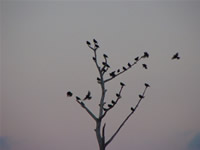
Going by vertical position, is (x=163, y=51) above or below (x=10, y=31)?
below

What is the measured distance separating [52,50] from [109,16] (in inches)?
19.5

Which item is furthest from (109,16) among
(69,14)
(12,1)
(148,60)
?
(12,1)

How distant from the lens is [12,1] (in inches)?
76.4

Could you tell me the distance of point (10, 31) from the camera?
1.94m

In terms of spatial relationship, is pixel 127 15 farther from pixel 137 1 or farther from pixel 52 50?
pixel 52 50

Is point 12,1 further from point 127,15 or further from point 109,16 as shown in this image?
point 127,15

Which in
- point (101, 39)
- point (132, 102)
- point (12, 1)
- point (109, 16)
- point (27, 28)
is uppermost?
point (12, 1)

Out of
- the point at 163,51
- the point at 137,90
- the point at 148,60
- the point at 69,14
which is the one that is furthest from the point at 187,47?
the point at 69,14

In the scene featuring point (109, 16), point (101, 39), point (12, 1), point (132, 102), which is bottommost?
point (132, 102)

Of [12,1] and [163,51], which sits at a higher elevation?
[12,1]

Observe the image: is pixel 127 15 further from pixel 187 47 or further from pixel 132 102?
pixel 132 102

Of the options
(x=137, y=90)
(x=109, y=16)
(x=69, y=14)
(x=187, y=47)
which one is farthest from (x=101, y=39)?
(x=187, y=47)

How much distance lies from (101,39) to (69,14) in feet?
1.00

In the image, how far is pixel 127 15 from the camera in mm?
1910
